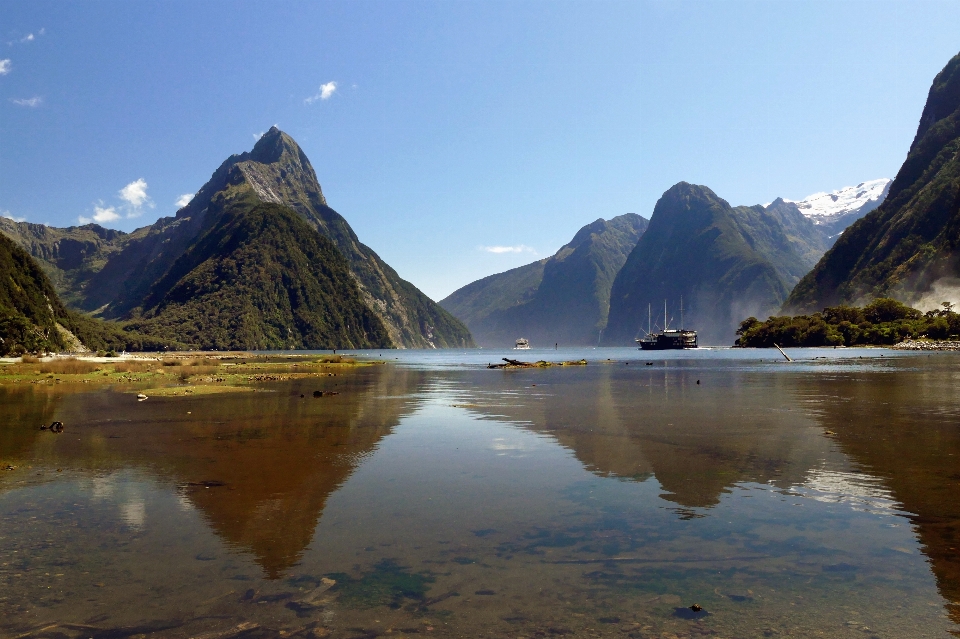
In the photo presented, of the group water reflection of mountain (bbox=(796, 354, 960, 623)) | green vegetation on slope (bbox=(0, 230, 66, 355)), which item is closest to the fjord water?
water reflection of mountain (bbox=(796, 354, 960, 623))

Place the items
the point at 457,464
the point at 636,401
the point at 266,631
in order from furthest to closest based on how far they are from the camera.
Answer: the point at 636,401 → the point at 457,464 → the point at 266,631

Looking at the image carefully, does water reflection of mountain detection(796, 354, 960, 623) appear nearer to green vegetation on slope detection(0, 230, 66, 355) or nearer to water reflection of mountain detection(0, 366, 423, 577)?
water reflection of mountain detection(0, 366, 423, 577)

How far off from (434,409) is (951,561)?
3123 cm

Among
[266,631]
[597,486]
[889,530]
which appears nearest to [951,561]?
[889,530]

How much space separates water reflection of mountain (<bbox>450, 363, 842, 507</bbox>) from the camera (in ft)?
62.4

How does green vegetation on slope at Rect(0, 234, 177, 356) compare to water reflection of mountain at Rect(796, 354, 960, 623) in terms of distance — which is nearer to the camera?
water reflection of mountain at Rect(796, 354, 960, 623)

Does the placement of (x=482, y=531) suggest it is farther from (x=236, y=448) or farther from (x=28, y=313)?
(x=28, y=313)

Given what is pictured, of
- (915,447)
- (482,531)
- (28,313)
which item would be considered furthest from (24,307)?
(915,447)

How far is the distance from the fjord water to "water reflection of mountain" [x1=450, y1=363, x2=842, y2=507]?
Result: 0.20 m

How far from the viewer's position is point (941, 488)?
→ 16.4 meters

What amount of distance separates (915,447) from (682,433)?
28.9 feet

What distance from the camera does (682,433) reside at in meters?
28.1

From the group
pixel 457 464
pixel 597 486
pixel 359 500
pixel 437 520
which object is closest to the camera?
pixel 437 520

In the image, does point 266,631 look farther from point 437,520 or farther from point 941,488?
point 941,488
